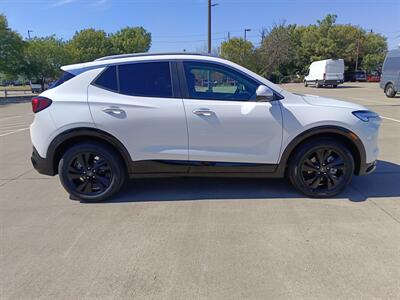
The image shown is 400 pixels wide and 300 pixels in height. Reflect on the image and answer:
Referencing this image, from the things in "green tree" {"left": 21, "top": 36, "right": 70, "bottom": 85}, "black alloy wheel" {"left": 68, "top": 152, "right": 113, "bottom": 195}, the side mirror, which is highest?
"green tree" {"left": 21, "top": 36, "right": 70, "bottom": 85}

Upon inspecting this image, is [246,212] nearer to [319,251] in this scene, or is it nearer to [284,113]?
[319,251]

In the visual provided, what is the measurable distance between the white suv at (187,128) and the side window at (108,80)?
0.01 m

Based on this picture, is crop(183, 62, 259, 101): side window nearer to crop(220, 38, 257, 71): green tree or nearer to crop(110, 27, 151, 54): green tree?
crop(220, 38, 257, 71): green tree

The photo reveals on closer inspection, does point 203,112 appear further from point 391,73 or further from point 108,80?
point 391,73

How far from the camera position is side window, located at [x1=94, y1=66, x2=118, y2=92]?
4.08m

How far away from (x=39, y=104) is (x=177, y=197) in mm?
2093

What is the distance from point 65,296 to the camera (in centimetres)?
247

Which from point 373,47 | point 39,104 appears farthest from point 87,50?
point 39,104

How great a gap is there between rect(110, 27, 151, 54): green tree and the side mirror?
59.8 meters

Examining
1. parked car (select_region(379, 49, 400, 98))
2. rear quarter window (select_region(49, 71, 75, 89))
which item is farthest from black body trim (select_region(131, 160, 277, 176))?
parked car (select_region(379, 49, 400, 98))

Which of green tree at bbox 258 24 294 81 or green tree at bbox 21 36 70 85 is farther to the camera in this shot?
green tree at bbox 258 24 294 81

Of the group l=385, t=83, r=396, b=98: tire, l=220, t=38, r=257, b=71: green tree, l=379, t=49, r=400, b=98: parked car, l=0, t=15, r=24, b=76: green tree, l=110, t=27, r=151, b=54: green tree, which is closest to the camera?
l=379, t=49, r=400, b=98: parked car

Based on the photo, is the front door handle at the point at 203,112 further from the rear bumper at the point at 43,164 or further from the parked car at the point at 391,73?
the parked car at the point at 391,73

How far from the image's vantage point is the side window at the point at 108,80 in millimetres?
4078
